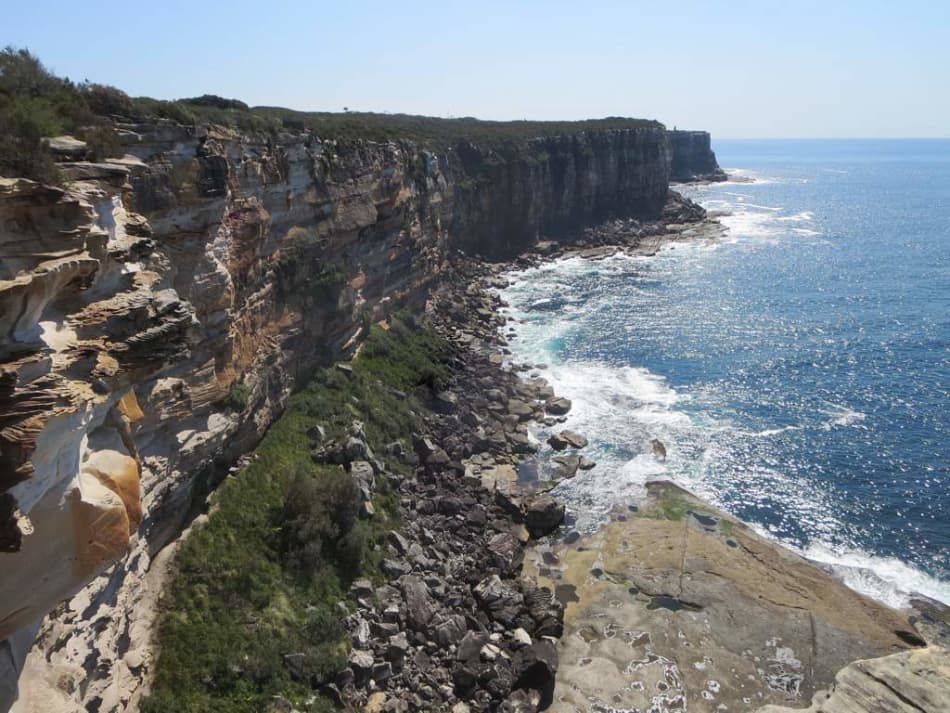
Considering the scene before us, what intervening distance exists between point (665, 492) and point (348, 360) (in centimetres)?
2192

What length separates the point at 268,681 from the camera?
842 inches

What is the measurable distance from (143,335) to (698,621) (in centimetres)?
2545

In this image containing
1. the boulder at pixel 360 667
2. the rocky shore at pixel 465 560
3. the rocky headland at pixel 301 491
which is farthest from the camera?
the rocky shore at pixel 465 560

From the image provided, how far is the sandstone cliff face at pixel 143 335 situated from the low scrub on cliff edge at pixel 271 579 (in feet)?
3.65

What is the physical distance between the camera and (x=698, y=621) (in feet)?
94.0

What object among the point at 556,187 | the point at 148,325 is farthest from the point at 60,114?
the point at 556,187

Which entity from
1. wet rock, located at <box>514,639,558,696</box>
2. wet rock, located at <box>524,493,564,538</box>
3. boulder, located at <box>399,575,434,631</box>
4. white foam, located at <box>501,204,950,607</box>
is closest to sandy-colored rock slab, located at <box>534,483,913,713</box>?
wet rock, located at <box>514,639,558,696</box>

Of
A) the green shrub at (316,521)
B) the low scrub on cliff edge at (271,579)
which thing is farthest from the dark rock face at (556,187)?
the green shrub at (316,521)

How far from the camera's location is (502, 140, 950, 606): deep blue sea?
116 ft

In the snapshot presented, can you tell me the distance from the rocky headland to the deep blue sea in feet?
10.2

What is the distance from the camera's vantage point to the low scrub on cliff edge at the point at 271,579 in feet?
68.6

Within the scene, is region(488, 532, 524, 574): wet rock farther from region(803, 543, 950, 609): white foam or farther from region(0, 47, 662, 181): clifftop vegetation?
region(0, 47, 662, 181): clifftop vegetation

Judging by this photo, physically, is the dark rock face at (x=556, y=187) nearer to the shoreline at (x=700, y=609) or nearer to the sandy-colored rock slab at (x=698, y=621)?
the shoreline at (x=700, y=609)

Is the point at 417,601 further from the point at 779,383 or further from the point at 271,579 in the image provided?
the point at 779,383
